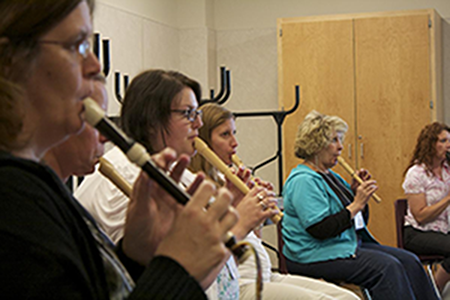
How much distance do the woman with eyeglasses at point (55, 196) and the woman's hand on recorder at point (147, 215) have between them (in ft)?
0.50

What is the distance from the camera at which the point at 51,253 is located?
753 millimetres

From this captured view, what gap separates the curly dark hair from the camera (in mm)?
4582

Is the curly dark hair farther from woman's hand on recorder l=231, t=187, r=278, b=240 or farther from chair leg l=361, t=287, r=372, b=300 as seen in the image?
woman's hand on recorder l=231, t=187, r=278, b=240

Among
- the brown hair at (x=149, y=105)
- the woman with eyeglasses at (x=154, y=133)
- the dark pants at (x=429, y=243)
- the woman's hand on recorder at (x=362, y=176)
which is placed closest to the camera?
the woman with eyeglasses at (x=154, y=133)

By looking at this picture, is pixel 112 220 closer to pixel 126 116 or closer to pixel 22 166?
pixel 126 116

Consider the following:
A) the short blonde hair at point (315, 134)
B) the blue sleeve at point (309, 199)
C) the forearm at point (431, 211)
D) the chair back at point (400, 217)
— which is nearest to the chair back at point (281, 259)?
the blue sleeve at point (309, 199)

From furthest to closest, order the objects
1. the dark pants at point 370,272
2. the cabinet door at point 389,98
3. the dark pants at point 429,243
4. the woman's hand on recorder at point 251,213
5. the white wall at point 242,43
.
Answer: the white wall at point 242,43 < the cabinet door at point 389,98 < the dark pants at point 429,243 < the dark pants at point 370,272 < the woman's hand on recorder at point 251,213

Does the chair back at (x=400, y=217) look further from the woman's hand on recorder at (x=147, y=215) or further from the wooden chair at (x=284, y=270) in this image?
the woman's hand on recorder at (x=147, y=215)

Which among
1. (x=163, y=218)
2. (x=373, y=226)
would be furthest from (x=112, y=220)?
(x=373, y=226)

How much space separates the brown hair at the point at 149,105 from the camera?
2.18 meters

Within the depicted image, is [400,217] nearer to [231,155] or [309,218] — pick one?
[309,218]

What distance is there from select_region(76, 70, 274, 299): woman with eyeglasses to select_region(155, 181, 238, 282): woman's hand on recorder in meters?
1.09

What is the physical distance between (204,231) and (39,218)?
22 centimetres

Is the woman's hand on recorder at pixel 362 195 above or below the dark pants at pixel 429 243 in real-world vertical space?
above
